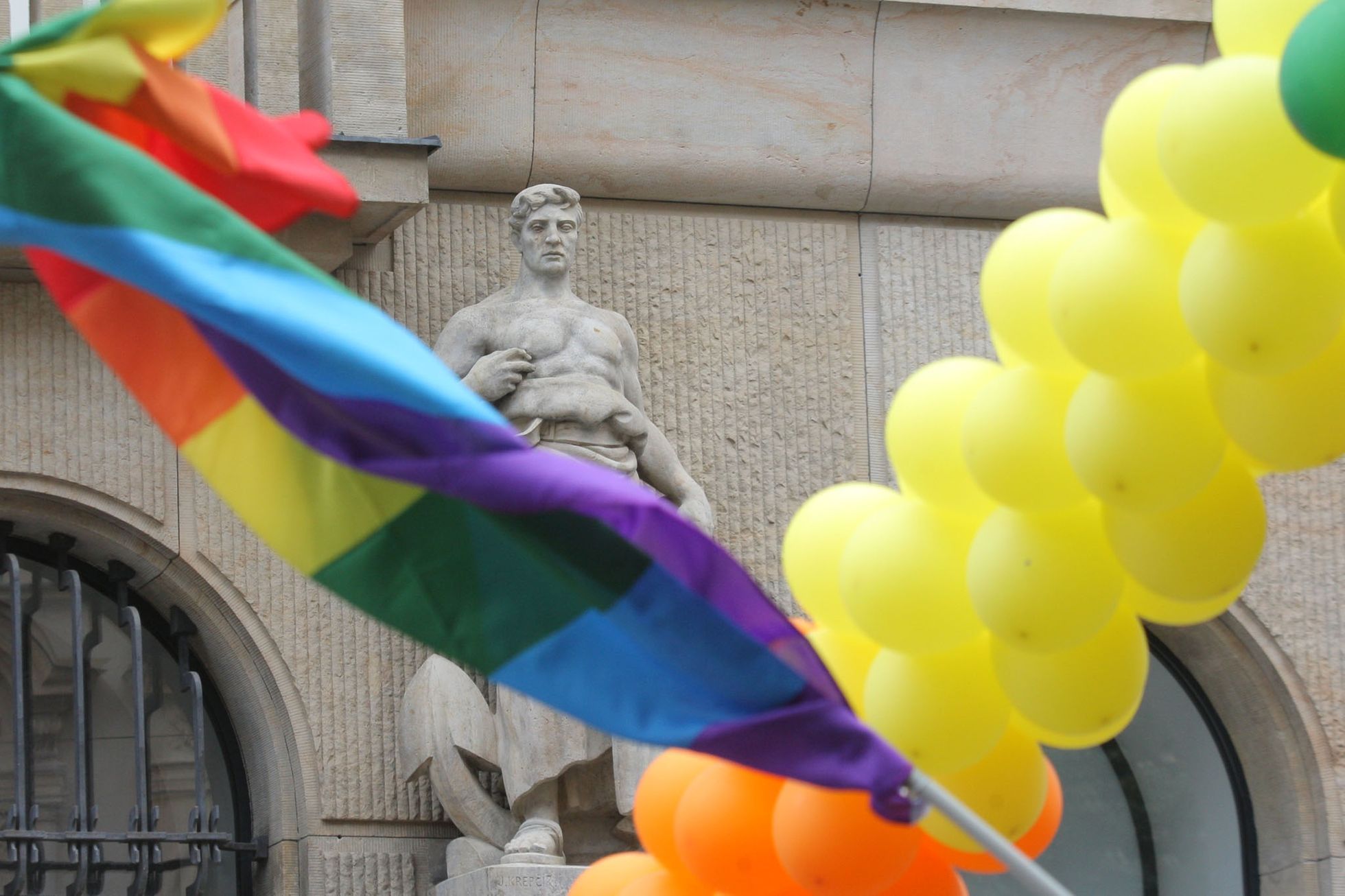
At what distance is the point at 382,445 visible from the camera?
4098 mm

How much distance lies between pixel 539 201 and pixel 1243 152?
420 cm

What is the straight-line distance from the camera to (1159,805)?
9062 millimetres

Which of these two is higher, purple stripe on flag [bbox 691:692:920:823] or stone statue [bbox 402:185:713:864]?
stone statue [bbox 402:185:713:864]

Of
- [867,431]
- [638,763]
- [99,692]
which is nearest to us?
[638,763]

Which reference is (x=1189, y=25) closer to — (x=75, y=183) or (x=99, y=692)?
(x=99, y=692)

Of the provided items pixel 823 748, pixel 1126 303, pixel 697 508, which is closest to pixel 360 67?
pixel 697 508

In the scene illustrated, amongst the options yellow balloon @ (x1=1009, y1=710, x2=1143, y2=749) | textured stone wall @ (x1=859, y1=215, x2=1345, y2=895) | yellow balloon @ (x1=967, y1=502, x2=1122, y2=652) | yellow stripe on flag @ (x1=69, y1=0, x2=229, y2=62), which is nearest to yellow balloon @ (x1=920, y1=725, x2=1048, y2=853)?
yellow balloon @ (x1=1009, y1=710, x2=1143, y2=749)

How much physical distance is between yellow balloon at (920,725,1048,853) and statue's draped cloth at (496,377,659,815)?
276 centimetres

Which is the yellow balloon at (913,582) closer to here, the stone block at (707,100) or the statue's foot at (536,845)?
the statue's foot at (536,845)

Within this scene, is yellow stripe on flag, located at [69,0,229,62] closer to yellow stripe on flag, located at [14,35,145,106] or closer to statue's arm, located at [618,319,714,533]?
yellow stripe on flag, located at [14,35,145,106]

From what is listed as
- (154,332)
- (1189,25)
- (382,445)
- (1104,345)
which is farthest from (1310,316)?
(1189,25)

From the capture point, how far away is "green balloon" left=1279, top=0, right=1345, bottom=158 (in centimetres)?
374

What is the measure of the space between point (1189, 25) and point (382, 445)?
566 centimetres

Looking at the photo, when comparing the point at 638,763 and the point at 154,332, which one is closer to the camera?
the point at 154,332
